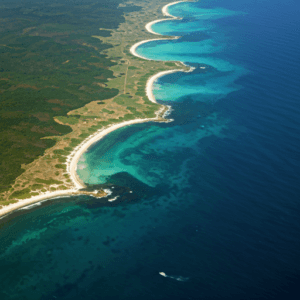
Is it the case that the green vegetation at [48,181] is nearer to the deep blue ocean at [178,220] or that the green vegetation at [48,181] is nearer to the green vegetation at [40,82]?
the green vegetation at [40,82]

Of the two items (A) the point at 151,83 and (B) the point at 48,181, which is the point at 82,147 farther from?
(A) the point at 151,83

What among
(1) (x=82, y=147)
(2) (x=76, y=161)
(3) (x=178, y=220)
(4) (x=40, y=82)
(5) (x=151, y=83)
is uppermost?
(4) (x=40, y=82)

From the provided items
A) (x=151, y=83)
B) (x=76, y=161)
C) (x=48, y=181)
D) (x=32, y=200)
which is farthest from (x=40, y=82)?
(x=32, y=200)

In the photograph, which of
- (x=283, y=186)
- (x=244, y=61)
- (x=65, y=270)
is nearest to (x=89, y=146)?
(x=65, y=270)

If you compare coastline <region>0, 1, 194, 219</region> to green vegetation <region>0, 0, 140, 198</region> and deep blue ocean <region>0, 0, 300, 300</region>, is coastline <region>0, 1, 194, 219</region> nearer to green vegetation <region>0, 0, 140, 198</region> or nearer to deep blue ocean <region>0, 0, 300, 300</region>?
deep blue ocean <region>0, 0, 300, 300</region>

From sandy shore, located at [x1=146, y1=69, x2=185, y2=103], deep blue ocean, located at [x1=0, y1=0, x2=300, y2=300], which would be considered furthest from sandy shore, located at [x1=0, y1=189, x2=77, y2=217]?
sandy shore, located at [x1=146, y1=69, x2=185, y2=103]

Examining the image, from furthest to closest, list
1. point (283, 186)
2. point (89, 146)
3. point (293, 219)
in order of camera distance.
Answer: point (89, 146) → point (283, 186) → point (293, 219)

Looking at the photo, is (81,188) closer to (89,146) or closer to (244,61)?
(89,146)

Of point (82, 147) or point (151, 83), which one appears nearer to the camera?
point (82, 147)
